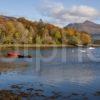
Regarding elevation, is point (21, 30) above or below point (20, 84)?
above

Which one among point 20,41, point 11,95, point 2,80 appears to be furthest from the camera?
point 20,41

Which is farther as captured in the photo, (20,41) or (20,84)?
(20,41)

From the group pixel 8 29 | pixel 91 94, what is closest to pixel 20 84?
pixel 91 94

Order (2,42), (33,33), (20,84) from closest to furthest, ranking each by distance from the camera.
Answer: (20,84), (2,42), (33,33)

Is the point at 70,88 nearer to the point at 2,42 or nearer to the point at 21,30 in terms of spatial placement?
the point at 2,42

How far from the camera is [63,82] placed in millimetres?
40188

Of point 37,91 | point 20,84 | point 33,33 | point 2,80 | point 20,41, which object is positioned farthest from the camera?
point 33,33

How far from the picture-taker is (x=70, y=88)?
35781mm

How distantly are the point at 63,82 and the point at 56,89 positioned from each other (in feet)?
17.0

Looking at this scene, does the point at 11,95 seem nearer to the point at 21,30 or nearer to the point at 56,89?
the point at 56,89

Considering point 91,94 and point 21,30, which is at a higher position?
point 21,30

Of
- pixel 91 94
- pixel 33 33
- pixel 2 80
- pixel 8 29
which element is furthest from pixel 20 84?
pixel 33 33

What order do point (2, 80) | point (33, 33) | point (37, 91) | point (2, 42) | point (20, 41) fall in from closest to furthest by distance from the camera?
point (37, 91) → point (2, 80) → point (2, 42) → point (20, 41) → point (33, 33)

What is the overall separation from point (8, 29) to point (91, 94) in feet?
463
